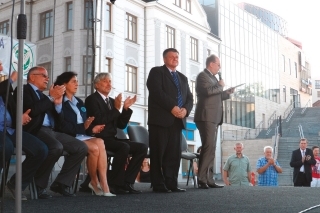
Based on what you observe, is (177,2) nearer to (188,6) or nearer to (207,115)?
(188,6)

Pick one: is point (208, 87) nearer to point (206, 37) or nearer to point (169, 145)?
point (169, 145)

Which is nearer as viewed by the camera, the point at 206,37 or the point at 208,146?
the point at 208,146

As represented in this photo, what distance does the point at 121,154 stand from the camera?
594 cm

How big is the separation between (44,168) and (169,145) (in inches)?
60.8

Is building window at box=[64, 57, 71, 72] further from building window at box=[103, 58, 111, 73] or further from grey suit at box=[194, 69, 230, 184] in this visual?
grey suit at box=[194, 69, 230, 184]

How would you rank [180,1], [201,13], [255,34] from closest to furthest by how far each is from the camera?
[180,1] < [201,13] < [255,34]

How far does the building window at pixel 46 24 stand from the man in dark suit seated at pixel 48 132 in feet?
56.3

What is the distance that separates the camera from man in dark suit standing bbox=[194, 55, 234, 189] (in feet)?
21.4

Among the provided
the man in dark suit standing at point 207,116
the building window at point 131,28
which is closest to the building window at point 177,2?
the building window at point 131,28

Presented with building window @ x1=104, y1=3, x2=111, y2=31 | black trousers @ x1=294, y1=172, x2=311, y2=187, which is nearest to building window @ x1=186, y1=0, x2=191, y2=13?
building window @ x1=104, y1=3, x2=111, y2=31

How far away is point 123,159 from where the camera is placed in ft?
19.4

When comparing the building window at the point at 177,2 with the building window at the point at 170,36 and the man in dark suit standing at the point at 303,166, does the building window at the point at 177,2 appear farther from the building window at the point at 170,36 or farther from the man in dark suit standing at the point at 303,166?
the man in dark suit standing at the point at 303,166

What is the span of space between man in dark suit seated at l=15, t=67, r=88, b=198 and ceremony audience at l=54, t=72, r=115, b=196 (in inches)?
5.0

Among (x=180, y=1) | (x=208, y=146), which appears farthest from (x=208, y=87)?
(x=180, y=1)
